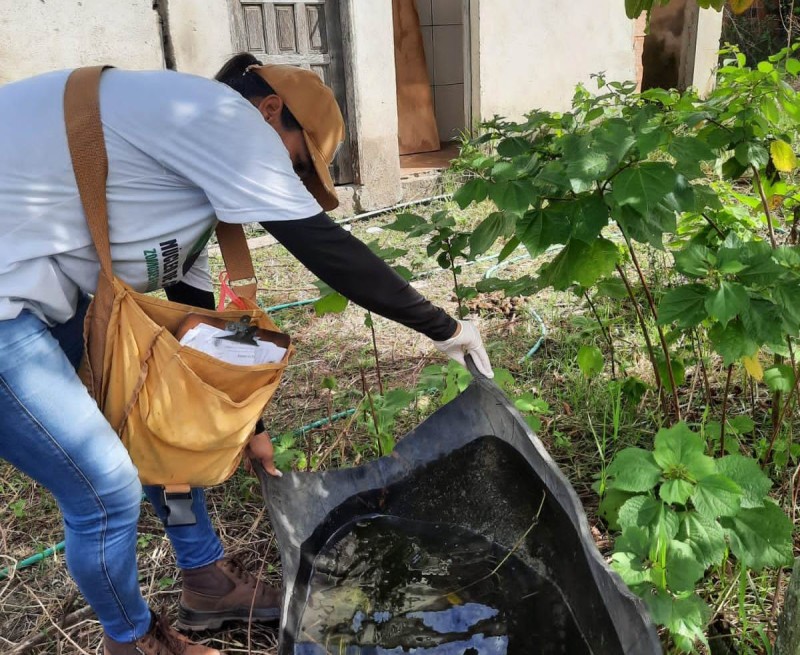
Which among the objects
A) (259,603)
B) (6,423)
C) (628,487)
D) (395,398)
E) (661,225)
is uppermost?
(661,225)

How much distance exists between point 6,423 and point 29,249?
0.33m

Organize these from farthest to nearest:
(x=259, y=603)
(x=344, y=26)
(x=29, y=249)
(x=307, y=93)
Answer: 1. (x=344, y=26)
2. (x=259, y=603)
3. (x=307, y=93)
4. (x=29, y=249)

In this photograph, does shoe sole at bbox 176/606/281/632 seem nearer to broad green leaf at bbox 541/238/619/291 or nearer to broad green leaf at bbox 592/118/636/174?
broad green leaf at bbox 541/238/619/291

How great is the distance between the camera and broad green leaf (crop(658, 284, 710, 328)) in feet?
4.92

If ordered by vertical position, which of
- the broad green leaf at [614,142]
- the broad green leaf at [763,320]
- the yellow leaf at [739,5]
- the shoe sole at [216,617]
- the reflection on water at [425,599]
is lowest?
the shoe sole at [216,617]

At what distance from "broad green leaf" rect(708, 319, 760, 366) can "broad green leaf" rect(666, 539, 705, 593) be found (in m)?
0.47

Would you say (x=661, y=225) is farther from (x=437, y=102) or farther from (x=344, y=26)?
(x=437, y=102)

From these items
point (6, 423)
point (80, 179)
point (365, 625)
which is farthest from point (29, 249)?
point (365, 625)

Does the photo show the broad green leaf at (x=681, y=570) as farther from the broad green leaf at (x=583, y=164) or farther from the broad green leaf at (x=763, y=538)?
the broad green leaf at (x=583, y=164)

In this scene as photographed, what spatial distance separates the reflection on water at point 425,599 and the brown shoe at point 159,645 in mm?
258

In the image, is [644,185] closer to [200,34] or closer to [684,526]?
[684,526]

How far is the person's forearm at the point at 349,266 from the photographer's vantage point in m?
1.32

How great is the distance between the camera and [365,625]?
1.70 metres

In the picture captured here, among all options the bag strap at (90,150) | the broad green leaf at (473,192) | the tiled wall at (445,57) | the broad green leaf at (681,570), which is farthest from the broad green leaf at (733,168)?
the tiled wall at (445,57)
